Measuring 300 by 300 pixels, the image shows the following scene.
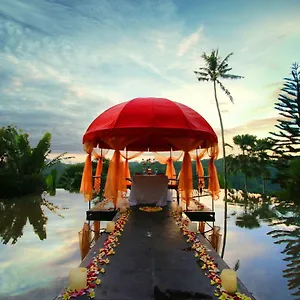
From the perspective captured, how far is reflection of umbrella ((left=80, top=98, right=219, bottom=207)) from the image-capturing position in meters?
4.78

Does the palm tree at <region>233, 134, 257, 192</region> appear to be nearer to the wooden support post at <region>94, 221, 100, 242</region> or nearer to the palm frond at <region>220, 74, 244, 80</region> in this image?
the palm frond at <region>220, 74, 244, 80</region>

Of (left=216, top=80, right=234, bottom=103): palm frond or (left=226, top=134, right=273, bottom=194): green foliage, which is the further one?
(left=226, top=134, right=273, bottom=194): green foliage

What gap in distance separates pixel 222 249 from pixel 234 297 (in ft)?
8.74

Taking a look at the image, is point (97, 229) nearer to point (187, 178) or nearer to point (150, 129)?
point (187, 178)

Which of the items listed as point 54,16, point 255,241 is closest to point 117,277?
point 255,241

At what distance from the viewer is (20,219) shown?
→ 688 cm

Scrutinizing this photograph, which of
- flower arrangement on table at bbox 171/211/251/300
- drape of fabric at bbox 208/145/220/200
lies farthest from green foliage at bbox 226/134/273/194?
flower arrangement on table at bbox 171/211/251/300

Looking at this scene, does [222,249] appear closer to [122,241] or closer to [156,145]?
[122,241]

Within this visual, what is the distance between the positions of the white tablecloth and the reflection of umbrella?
93cm

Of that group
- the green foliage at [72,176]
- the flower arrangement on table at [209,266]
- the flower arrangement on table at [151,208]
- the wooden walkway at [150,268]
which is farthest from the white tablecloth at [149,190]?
the green foliage at [72,176]

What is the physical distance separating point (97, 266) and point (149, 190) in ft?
13.0

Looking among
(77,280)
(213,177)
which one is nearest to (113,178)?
(213,177)

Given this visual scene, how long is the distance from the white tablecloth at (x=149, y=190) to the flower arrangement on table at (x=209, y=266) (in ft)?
7.22

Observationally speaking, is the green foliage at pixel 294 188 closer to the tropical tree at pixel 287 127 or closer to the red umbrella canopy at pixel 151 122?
the tropical tree at pixel 287 127
